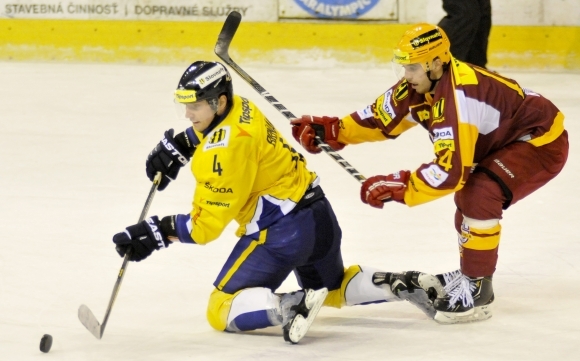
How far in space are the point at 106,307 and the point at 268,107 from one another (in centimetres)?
349

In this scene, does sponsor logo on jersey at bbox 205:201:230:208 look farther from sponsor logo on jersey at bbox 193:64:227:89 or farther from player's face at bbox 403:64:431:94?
player's face at bbox 403:64:431:94

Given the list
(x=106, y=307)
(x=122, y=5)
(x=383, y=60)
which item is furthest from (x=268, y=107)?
(x=106, y=307)

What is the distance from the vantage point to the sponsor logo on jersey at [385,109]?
3713mm

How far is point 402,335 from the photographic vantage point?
3.29 metres

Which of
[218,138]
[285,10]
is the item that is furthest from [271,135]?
[285,10]

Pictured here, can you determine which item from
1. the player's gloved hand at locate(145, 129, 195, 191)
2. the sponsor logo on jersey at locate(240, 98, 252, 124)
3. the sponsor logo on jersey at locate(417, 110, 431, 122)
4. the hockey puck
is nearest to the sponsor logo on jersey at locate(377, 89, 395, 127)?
the sponsor logo on jersey at locate(417, 110, 431, 122)

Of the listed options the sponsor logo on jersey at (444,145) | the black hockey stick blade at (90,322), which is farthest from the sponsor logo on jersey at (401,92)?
the black hockey stick blade at (90,322)

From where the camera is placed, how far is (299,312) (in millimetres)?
3195

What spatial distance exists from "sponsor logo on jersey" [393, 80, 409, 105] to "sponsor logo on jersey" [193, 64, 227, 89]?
731mm

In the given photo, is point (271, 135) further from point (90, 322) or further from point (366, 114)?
point (90, 322)

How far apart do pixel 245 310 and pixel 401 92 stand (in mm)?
1017

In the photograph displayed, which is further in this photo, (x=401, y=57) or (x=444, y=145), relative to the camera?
(x=401, y=57)

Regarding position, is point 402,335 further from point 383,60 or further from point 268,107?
point 383,60

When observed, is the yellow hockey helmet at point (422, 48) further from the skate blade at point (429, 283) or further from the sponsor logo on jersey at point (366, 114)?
the skate blade at point (429, 283)
